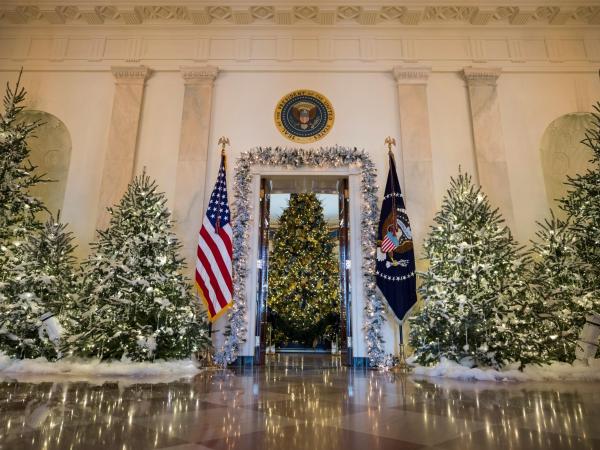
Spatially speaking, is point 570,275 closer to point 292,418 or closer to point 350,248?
point 350,248

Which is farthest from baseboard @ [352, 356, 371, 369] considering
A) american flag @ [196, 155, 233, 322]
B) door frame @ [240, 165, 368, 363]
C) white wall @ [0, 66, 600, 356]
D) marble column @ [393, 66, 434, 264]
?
white wall @ [0, 66, 600, 356]

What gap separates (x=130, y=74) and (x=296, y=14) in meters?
4.07

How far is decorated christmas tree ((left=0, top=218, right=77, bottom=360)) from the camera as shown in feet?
18.4

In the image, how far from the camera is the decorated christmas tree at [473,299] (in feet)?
17.3

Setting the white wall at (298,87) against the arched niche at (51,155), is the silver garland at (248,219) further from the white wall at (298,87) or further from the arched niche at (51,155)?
the arched niche at (51,155)

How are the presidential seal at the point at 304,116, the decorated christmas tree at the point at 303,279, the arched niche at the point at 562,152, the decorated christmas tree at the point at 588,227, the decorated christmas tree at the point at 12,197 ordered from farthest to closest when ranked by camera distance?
the decorated christmas tree at the point at 303,279
the presidential seal at the point at 304,116
the arched niche at the point at 562,152
the decorated christmas tree at the point at 12,197
the decorated christmas tree at the point at 588,227

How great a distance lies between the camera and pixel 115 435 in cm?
184

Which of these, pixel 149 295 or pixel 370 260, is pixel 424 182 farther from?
pixel 149 295

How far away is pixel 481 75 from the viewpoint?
28.1 ft

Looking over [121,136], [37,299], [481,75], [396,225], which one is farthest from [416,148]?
[37,299]

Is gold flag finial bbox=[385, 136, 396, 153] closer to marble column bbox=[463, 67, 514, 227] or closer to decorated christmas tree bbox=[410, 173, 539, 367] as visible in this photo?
marble column bbox=[463, 67, 514, 227]

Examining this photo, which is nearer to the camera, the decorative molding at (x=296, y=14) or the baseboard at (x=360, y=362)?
the baseboard at (x=360, y=362)

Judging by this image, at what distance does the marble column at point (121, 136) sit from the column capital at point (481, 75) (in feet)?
23.9

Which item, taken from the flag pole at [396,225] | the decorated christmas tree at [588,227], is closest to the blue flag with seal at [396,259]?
the flag pole at [396,225]
